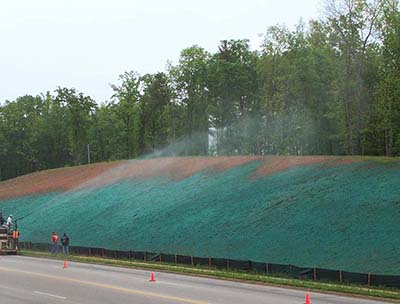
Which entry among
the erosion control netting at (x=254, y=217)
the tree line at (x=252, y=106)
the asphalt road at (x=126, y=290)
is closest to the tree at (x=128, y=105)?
the tree line at (x=252, y=106)

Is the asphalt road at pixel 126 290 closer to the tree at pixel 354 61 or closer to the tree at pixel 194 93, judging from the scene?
the tree at pixel 354 61

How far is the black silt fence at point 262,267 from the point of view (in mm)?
27391

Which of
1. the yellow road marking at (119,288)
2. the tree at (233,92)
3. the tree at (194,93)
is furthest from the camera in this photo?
the tree at (194,93)

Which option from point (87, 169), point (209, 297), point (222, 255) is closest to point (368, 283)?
point (209, 297)

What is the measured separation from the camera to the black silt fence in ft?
89.9

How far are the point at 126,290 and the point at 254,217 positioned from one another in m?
19.2

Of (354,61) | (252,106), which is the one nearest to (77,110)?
(252,106)

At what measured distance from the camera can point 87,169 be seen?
79.3m

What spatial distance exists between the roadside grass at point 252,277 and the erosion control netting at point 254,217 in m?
3.27

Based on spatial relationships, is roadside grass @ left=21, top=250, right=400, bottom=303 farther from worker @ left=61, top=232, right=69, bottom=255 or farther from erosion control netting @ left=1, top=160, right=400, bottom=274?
erosion control netting @ left=1, top=160, right=400, bottom=274

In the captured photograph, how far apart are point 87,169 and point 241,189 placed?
109 ft

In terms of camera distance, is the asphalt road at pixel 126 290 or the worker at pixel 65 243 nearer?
the asphalt road at pixel 126 290

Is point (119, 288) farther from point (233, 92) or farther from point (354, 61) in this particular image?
point (233, 92)

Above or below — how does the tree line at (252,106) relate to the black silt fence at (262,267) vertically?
above
